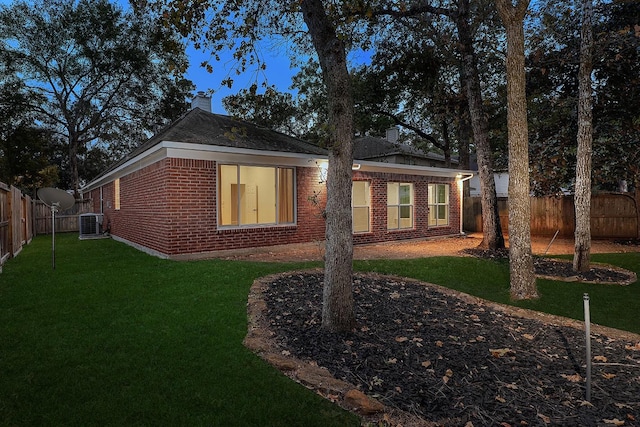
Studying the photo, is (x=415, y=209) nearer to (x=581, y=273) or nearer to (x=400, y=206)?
(x=400, y=206)

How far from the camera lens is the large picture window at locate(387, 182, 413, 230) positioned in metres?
13.3

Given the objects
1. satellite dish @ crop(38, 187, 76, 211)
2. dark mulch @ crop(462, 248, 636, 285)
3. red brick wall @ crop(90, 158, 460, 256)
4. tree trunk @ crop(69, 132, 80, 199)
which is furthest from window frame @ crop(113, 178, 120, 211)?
dark mulch @ crop(462, 248, 636, 285)

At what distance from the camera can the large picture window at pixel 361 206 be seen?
40.0 ft

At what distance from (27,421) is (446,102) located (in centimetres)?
1451

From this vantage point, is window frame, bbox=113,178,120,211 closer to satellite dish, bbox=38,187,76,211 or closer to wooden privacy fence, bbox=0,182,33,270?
wooden privacy fence, bbox=0,182,33,270

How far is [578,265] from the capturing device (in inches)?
298

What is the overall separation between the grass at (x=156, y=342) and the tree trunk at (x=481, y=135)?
A: 3.72 meters

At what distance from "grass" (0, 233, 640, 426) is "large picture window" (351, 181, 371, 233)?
4.64 metres

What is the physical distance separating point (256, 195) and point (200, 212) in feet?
14.2

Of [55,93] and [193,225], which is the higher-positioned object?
[55,93]

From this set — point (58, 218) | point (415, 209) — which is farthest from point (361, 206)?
point (58, 218)

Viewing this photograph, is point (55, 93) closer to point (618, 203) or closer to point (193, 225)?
point (193, 225)

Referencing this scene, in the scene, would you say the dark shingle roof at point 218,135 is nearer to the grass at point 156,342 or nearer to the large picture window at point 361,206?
the large picture window at point 361,206

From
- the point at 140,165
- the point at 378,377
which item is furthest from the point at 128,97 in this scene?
the point at 378,377
